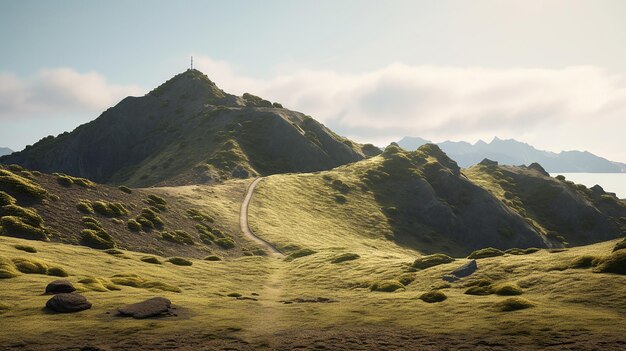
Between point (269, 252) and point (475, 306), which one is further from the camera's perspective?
point (269, 252)

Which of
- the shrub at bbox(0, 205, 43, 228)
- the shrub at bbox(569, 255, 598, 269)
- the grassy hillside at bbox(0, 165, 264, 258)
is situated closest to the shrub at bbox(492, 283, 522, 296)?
the shrub at bbox(569, 255, 598, 269)

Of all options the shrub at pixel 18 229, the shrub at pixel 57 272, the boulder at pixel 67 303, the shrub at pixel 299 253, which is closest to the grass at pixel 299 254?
the shrub at pixel 299 253

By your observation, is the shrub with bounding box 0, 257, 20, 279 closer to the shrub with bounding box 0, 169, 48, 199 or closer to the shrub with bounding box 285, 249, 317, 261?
the shrub with bounding box 0, 169, 48, 199

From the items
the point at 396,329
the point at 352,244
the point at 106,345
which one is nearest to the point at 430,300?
the point at 396,329

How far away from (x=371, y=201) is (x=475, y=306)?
11646 centimetres

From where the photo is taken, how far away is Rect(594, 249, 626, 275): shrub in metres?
33.2

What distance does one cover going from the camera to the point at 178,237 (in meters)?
77.2

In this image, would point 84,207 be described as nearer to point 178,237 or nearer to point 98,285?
point 178,237

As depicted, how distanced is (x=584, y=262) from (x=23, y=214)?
6968 cm

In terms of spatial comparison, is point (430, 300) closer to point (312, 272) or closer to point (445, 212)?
point (312, 272)

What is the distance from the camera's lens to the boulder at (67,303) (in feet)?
93.1

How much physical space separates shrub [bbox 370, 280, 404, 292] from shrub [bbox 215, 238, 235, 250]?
1691 inches

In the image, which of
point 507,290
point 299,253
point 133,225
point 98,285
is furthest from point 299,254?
point 507,290

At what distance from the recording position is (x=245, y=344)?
947 inches
